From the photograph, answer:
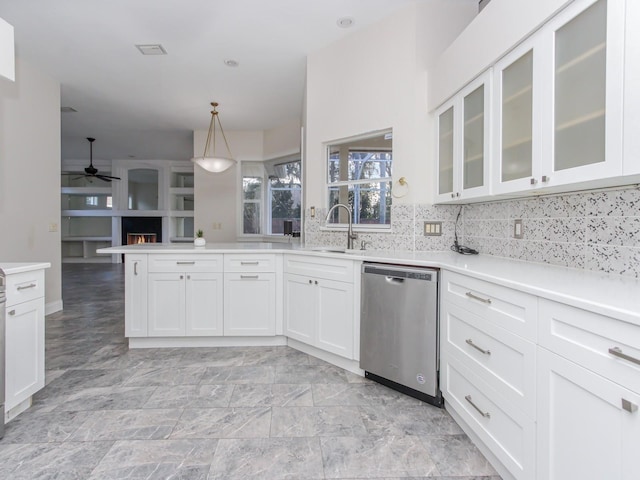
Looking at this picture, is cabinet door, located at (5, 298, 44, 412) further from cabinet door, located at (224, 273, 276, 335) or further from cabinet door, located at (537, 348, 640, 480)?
cabinet door, located at (537, 348, 640, 480)

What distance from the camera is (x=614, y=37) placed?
1.21 meters

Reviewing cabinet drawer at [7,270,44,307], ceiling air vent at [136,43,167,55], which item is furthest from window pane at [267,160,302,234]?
cabinet drawer at [7,270,44,307]

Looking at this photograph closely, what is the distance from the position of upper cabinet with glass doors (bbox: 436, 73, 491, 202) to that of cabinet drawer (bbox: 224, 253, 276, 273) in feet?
4.96

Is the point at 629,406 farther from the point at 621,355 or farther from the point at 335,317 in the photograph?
the point at 335,317

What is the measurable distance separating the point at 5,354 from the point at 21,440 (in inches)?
17.0

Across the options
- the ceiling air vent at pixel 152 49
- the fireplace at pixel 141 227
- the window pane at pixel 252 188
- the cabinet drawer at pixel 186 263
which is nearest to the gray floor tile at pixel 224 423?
the cabinet drawer at pixel 186 263

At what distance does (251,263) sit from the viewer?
9.98ft

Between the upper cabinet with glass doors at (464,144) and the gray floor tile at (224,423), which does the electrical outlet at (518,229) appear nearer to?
the upper cabinet with glass doors at (464,144)

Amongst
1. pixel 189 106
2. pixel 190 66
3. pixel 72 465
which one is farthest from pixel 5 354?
pixel 189 106

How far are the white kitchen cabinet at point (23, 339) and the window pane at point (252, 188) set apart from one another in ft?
15.7

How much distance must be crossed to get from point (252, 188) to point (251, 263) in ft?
12.9

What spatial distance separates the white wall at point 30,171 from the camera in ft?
11.7

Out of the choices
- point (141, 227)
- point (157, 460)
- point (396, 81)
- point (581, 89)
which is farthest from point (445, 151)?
point (141, 227)

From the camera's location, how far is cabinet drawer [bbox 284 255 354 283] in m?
2.52
